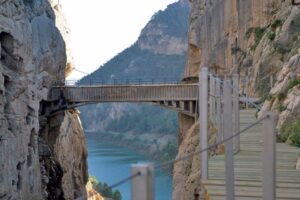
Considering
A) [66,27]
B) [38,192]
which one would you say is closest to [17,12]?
[38,192]

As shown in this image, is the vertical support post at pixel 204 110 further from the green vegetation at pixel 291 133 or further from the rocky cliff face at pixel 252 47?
the rocky cliff face at pixel 252 47

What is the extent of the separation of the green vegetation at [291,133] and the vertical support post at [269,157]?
173 inches

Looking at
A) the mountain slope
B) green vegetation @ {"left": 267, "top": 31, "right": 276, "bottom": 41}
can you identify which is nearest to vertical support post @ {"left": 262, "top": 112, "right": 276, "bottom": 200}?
green vegetation @ {"left": 267, "top": 31, "right": 276, "bottom": 41}

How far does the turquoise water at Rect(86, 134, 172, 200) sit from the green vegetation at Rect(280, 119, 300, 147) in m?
47.4

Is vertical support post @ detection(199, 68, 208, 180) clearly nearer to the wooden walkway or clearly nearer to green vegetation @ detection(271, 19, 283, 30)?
the wooden walkway

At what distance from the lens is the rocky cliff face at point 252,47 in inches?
404

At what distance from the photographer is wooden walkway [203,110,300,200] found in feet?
17.0

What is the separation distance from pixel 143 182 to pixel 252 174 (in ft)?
12.6

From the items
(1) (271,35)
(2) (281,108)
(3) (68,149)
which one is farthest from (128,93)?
(2) (281,108)

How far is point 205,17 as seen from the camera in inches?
1150

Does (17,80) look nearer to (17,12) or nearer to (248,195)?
(17,12)

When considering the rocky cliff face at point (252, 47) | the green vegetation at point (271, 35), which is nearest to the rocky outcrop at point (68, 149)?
the rocky cliff face at point (252, 47)

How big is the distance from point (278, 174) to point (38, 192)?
17.4 meters

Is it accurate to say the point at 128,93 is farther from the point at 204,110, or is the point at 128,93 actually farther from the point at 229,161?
the point at 229,161
